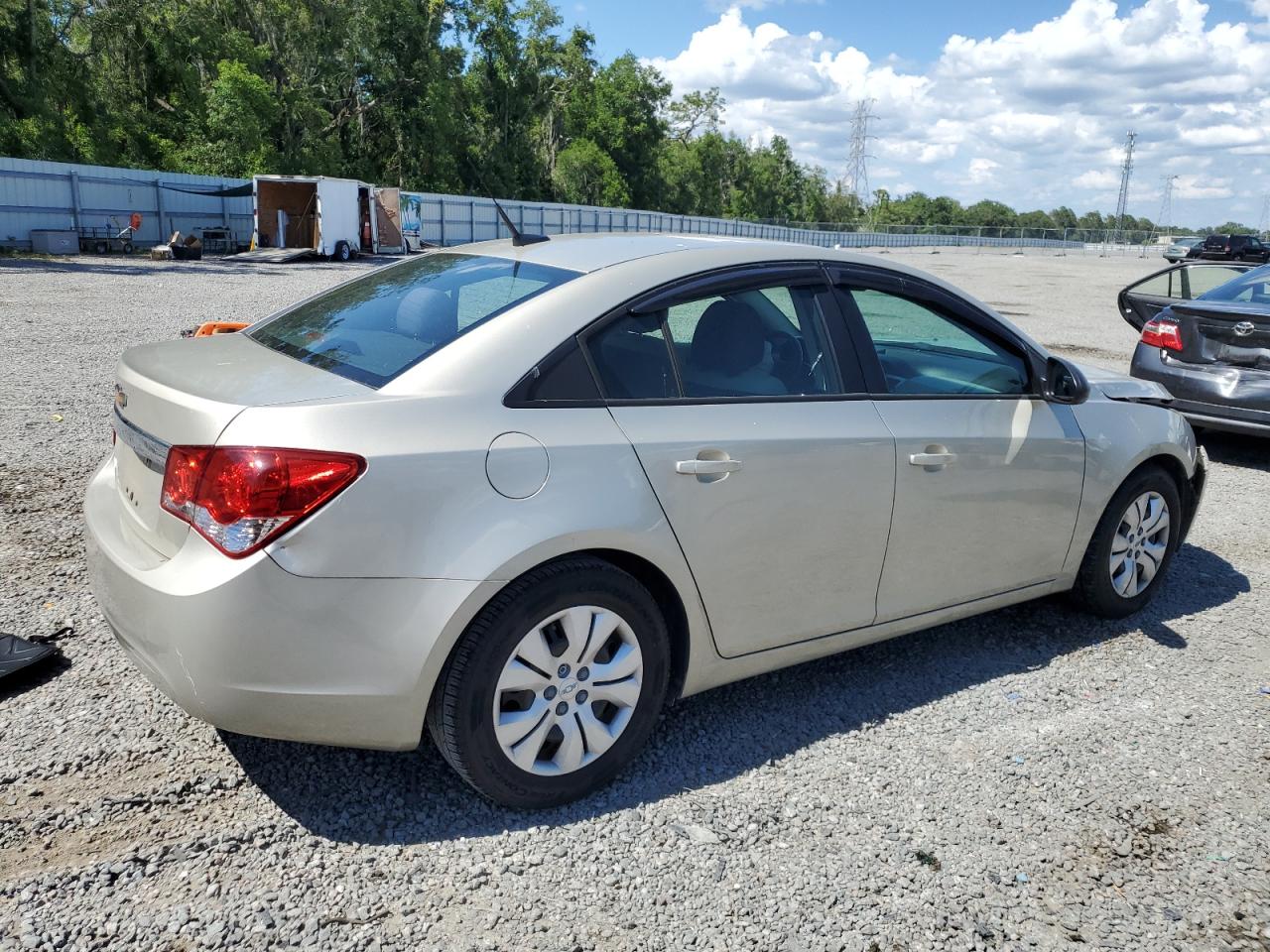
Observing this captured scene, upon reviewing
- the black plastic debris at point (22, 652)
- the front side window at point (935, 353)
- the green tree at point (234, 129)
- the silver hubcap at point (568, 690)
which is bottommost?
the black plastic debris at point (22, 652)

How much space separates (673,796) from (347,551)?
128 centimetres

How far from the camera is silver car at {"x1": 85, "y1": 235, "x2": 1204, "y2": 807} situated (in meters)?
2.59

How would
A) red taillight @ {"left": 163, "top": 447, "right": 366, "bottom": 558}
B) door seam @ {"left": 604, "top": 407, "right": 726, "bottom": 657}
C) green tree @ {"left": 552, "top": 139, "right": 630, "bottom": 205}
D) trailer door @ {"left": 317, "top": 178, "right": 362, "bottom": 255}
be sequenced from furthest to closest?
1. green tree @ {"left": 552, "top": 139, "right": 630, "bottom": 205}
2. trailer door @ {"left": 317, "top": 178, "right": 362, "bottom": 255}
3. door seam @ {"left": 604, "top": 407, "right": 726, "bottom": 657}
4. red taillight @ {"left": 163, "top": 447, "right": 366, "bottom": 558}

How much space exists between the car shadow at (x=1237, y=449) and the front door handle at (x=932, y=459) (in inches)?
209

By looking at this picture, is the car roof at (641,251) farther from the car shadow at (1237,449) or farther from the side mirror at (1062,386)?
the car shadow at (1237,449)

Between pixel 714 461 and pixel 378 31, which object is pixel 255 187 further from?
pixel 714 461

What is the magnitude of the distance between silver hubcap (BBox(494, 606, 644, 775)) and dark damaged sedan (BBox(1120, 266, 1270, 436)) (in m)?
6.19

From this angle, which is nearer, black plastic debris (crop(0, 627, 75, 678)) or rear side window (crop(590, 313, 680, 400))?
rear side window (crop(590, 313, 680, 400))

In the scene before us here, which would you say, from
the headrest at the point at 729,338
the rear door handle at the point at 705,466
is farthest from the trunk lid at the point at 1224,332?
the rear door handle at the point at 705,466

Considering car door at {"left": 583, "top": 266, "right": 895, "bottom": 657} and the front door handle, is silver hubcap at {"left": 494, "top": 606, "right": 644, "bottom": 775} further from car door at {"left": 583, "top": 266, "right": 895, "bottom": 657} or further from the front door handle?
the front door handle

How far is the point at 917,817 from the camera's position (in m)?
3.08

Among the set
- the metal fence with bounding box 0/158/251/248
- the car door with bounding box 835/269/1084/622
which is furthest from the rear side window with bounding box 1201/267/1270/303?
the metal fence with bounding box 0/158/251/248

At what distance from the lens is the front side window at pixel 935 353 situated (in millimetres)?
3732

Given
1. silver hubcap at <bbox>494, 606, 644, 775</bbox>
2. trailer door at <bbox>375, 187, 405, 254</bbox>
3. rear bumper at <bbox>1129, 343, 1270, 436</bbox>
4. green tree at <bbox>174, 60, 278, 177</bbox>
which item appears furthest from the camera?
green tree at <bbox>174, 60, 278, 177</bbox>
